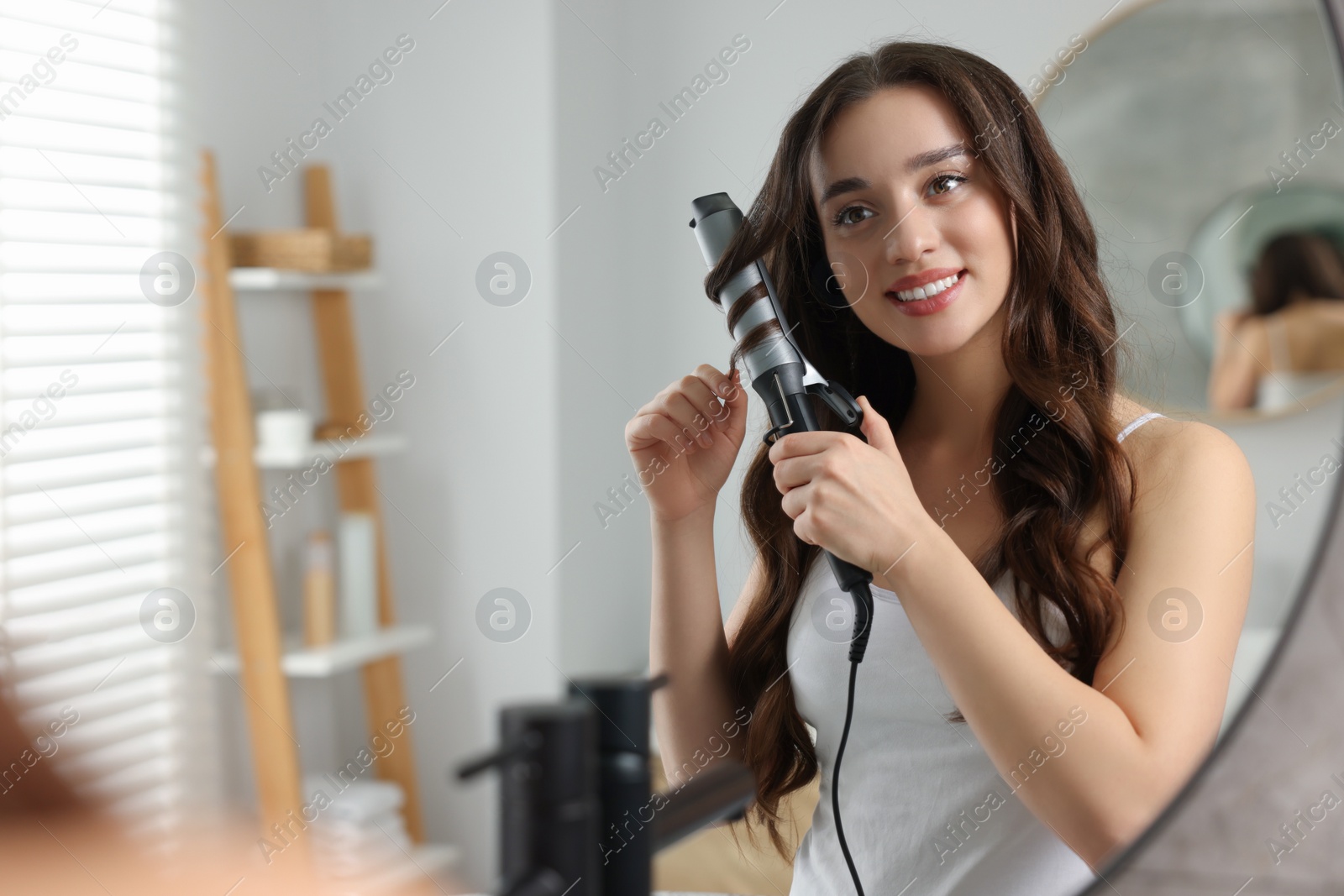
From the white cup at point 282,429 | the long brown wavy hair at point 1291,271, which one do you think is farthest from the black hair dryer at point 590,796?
the white cup at point 282,429

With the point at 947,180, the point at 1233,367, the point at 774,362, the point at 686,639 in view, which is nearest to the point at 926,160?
the point at 947,180

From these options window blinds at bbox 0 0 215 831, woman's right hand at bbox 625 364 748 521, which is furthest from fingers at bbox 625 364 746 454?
window blinds at bbox 0 0 215 831

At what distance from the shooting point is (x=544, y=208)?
614 millimetres

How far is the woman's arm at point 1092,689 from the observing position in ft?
0.94

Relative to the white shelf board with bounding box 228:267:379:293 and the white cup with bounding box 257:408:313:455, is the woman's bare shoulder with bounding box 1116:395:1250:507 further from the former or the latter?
the white cup with bounding box 257:408:313:455

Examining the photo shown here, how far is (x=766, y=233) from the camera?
39 cm

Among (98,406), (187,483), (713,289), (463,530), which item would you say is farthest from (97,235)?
(713,289)

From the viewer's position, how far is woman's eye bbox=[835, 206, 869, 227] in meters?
0.38

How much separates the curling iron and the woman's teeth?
7 centimetres

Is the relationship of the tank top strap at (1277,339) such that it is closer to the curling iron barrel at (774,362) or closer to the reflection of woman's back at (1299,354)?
the reflection of woman's back at (1299,354)

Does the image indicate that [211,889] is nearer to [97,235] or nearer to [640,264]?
[640,264]

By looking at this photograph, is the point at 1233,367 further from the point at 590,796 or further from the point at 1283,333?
the point at 590,796

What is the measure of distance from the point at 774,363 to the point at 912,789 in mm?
207

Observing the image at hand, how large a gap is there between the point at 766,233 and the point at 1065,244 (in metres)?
0.15
